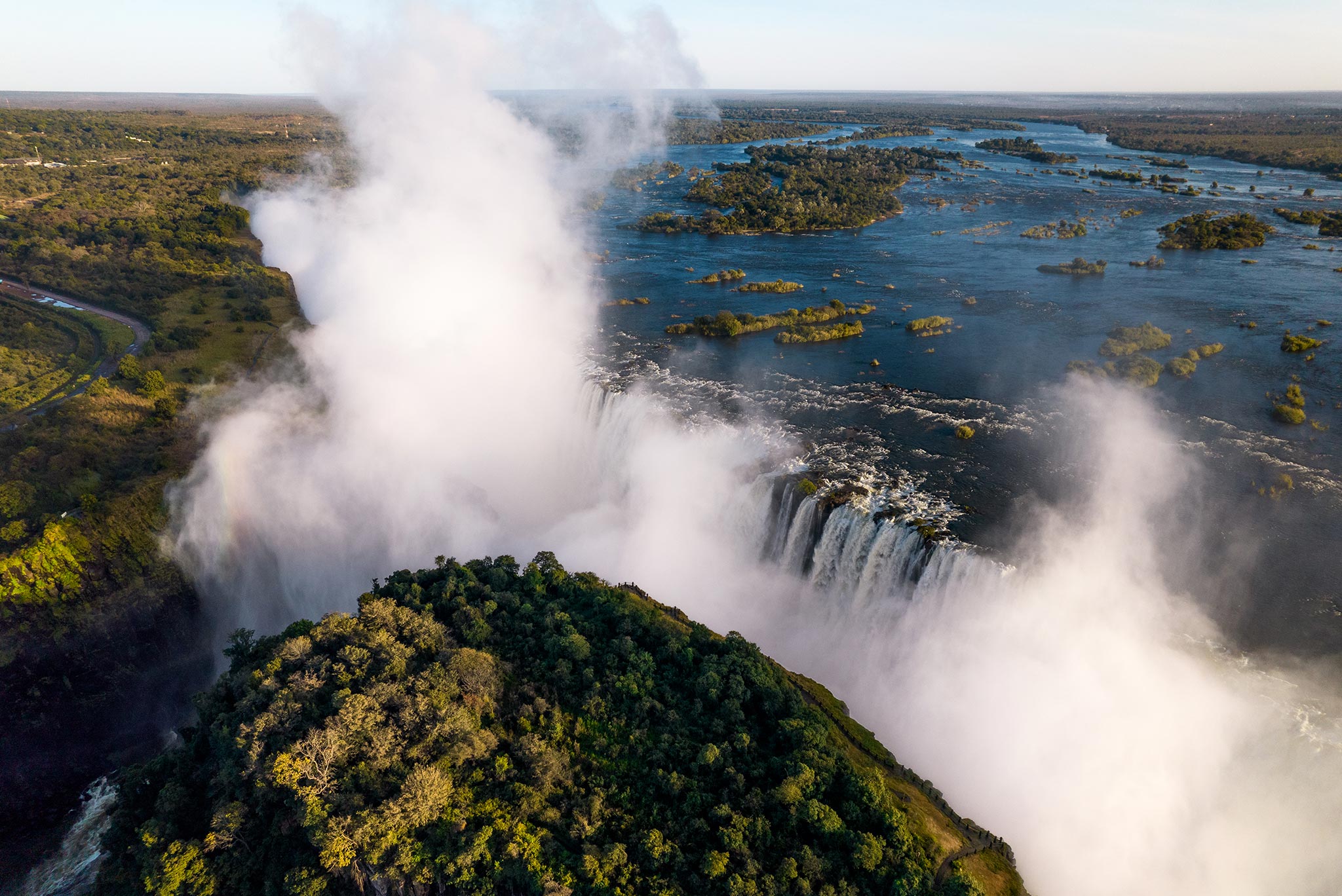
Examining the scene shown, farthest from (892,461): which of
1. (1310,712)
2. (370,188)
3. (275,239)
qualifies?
(275,239)

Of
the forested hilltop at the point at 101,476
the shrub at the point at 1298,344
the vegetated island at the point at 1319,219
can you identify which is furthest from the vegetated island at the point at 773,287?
the vegetated island at the point at 1319,219

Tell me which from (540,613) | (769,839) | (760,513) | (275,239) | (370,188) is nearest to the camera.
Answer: (769,839)

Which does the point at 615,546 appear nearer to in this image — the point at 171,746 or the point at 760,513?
the point at 760,513

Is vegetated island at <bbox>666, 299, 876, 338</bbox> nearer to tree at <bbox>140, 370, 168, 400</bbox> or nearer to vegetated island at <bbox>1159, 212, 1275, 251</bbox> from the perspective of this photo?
tree at <bbox>140, 370, 168, 400</bbox>

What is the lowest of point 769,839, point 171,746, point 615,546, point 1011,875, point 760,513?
point 171,746

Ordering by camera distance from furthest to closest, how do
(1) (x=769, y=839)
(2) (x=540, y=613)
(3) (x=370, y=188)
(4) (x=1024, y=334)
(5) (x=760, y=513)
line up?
1. (3) (x=370, y=188)
2. (4) (x=1024, y=334)
3. (5) (x=760, y=513)
4. (2) (x=540, y=613)
5. (1) (x=769, y=839)

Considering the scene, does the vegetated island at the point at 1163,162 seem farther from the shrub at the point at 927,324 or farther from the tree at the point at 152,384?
the tree at the point at 152,384
